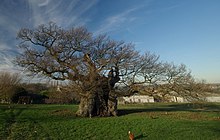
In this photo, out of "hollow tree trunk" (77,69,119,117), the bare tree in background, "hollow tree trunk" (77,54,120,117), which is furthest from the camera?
the bare tree in background

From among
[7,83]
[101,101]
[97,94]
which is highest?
[7,83]

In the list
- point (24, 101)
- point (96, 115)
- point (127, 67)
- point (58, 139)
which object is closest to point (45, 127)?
point (58, 139)

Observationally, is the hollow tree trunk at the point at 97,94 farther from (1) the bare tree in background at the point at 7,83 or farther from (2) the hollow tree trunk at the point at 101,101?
(1) the bare tree in background at the point at 7,83

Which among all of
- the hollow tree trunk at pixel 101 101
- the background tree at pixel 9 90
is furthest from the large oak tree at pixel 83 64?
the background tree at pixel 9 90

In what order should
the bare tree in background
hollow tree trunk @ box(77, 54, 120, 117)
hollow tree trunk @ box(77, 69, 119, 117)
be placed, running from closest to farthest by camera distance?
hollow tree trunk @ box(77, 54, 120, 117) < hollow tree trunk @ box(77, 69, 119, 117) < the bare tree in background

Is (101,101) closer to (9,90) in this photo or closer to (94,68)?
(94,68)

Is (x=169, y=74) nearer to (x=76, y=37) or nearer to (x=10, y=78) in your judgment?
(x=76, y=37)

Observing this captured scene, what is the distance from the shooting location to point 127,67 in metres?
21.2

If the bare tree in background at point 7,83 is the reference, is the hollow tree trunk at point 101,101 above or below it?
below

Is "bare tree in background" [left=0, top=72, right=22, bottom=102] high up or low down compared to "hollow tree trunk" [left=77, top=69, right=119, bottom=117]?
up

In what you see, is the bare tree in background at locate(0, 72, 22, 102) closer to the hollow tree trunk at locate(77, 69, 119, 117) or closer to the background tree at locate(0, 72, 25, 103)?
the background tree at locate(0, 72, 25, 103)

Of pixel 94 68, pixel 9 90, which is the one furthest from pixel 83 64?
pixel 9 90

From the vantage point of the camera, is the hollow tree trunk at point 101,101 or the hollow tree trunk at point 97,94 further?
the hollow tree trunk at point 101,101

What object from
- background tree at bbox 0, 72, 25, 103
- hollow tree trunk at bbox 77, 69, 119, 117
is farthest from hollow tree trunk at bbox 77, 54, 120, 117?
background tree at bbox 0, 72, 25, 103
